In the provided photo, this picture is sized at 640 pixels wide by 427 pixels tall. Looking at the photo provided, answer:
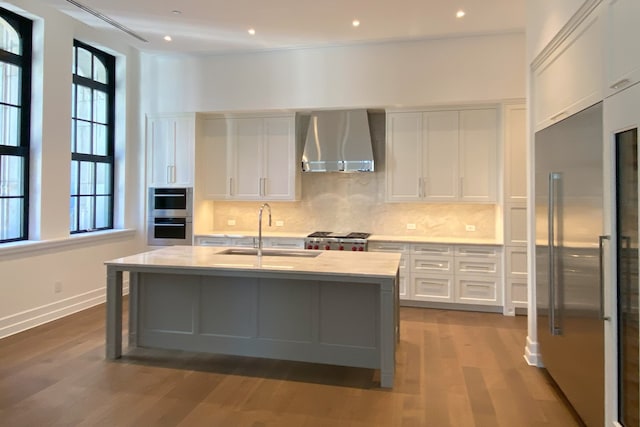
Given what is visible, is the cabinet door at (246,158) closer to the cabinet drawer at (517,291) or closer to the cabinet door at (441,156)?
the cabinet door at (441,156)

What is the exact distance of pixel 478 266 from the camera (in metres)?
5.23

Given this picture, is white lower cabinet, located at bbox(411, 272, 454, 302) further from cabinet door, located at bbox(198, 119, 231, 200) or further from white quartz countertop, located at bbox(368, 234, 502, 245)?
cabinet door, located at bbox(198, 119, 231, 200)

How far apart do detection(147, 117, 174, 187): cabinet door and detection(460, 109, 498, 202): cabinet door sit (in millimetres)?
3978

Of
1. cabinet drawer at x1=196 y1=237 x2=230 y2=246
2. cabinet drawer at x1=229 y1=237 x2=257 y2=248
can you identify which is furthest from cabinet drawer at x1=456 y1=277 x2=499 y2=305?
cabinet drawer at x1=196 y1=237 x2=230 y2=246

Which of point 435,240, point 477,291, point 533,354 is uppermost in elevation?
point 435,240

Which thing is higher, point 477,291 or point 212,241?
point 212,241

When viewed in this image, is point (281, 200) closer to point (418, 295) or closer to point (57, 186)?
point (418, 295)

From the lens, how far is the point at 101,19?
4723mm

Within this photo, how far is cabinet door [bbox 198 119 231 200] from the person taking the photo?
6.16 meters

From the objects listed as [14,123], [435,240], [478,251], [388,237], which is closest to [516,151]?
[478,251]

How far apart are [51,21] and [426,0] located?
4035 mm

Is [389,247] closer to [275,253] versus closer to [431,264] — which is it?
[431,264]

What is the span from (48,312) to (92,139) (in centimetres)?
227

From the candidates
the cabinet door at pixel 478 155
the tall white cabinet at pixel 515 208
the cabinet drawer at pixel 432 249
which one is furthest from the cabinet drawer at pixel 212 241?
the tall white cabinet at pixel 515 208
